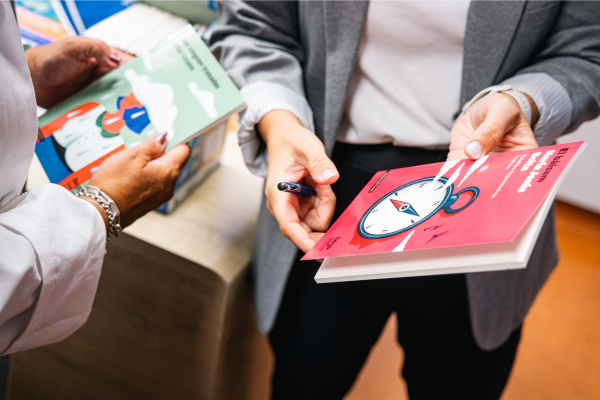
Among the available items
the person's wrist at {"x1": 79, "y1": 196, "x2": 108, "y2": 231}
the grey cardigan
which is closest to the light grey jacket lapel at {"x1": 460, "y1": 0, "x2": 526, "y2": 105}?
the grey cardigan

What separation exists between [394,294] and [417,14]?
0.53m

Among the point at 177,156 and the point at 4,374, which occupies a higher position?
the point at 177,156

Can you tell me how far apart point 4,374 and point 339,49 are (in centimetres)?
84

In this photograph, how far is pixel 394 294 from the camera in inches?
33.9

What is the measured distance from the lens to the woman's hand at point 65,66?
77cm

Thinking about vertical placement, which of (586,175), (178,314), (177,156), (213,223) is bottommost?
(586,175)

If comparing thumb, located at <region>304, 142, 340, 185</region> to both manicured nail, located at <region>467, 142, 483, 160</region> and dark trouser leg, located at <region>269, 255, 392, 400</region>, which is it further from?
dark trouser leg, located at <region>269, 255, 392, 400</region>

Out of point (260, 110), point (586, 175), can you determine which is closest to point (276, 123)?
point (260, 110)

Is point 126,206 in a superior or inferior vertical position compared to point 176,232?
superior

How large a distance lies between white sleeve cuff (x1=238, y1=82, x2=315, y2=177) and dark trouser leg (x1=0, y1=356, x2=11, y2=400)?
56cm

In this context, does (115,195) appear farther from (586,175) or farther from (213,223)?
(586,175)

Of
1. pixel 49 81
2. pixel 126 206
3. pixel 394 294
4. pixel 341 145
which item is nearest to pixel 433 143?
pixel 341 145

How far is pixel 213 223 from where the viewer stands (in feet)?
3.38

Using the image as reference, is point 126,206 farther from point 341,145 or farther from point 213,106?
point 341,145
